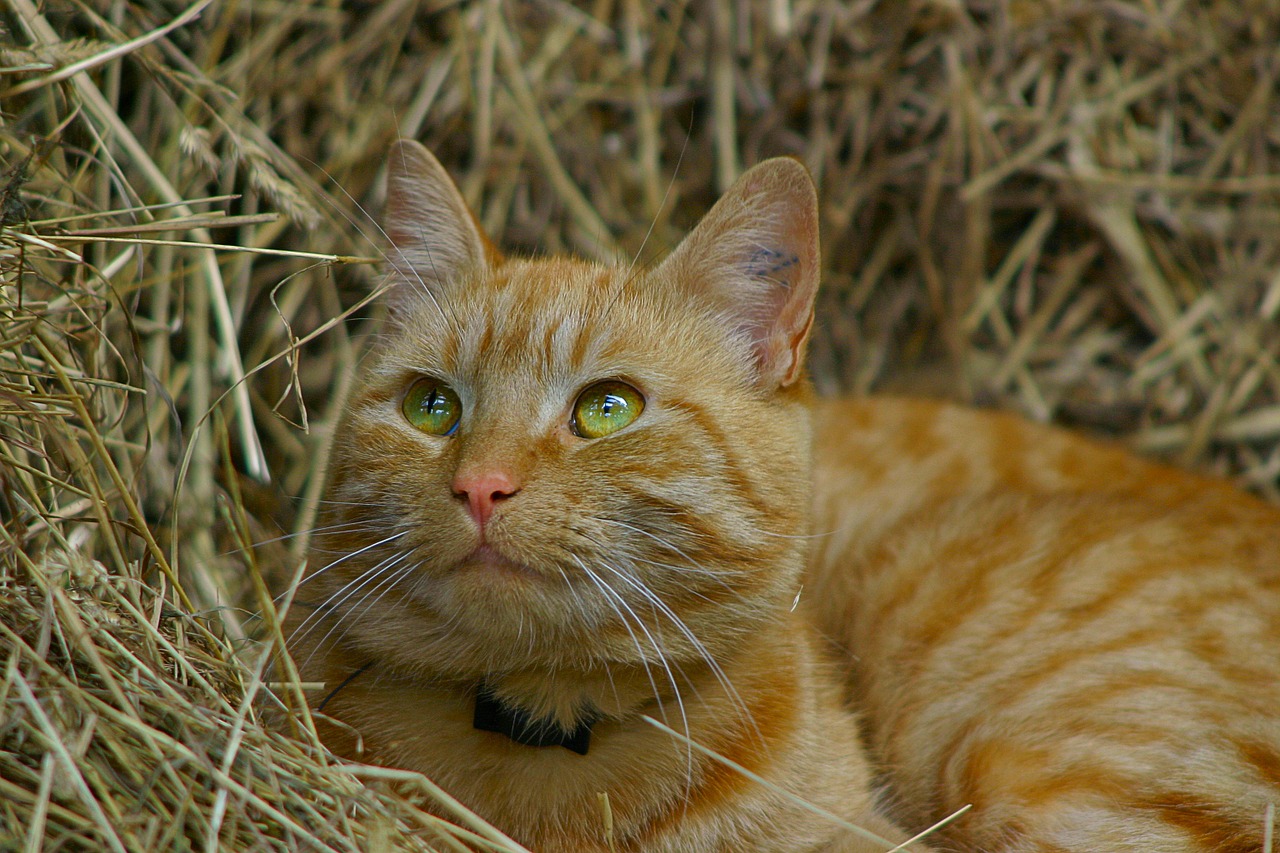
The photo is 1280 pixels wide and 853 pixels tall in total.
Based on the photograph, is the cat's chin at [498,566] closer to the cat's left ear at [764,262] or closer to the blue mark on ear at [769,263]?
Answer: the cat's left ear at [764,262]

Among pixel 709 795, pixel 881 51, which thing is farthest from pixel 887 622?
pixel 881 51

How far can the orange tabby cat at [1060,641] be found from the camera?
206cm

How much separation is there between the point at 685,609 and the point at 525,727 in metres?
0.37

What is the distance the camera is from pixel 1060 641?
2.36 m

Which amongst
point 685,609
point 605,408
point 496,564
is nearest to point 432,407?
point 605,408

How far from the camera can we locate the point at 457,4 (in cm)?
349

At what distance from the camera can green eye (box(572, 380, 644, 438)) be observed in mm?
2010

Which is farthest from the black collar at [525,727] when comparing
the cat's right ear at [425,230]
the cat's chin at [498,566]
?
the cat's right ear at [425,230]

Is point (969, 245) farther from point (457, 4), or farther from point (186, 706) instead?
point (186, 706)

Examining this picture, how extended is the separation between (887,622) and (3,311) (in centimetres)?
203

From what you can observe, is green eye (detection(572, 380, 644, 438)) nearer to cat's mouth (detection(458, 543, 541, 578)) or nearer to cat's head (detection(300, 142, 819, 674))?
cat's head (detection(300, 142, 819, 674))

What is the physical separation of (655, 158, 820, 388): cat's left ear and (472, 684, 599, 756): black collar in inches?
30.8

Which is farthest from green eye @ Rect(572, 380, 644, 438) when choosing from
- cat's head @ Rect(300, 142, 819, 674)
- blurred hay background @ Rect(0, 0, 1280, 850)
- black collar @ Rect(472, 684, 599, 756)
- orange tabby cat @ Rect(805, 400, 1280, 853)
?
orange tabby cat @ Rect(805, 400, 1280, 853)

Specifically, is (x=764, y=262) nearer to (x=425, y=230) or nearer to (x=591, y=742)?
(x=425, y=230)
